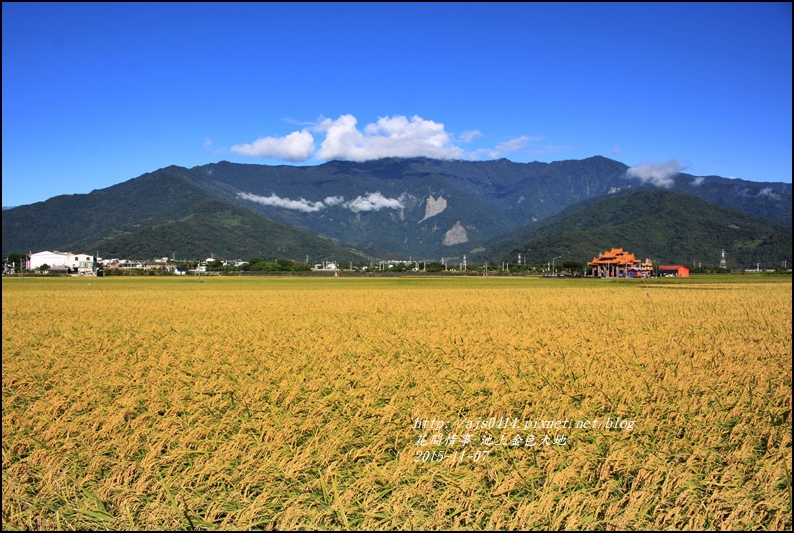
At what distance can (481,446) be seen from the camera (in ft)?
21.6

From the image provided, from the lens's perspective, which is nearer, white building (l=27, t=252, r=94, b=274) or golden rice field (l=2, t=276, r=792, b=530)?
golden rice field (l=2, t=276, r=792, b=530)

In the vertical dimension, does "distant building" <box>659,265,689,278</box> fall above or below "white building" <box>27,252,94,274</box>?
below

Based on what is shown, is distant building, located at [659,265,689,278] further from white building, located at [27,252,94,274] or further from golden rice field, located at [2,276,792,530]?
white building, located at [27,252,94,274]

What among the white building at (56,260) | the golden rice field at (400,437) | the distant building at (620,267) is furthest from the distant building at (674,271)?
the white building at (56,260)

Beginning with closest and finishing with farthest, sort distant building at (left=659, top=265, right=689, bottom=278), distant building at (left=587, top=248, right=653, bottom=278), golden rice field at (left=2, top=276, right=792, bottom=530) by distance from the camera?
golden rice field at (left=2, top=276, right=792, bottom=530), distant building at (left=587, top=248, right=653, bottom=278), distant building at (left=659, top=265, right=689, bottom=278)

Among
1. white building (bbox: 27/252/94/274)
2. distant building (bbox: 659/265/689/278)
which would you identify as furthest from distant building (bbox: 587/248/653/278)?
white building (bbox: 27/252/94/274)

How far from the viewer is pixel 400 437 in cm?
686

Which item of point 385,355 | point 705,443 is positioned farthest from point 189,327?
point 705,443

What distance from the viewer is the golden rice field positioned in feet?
16.4

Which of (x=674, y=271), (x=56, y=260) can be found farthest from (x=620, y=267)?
(x=56, y=260)

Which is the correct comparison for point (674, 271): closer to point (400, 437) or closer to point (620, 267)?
point (620, 267)

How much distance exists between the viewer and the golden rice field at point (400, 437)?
499 cm

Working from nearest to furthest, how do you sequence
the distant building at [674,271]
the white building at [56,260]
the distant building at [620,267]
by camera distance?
the distant building at [620,267], the distant building at [674,271], the white building at [56,260]

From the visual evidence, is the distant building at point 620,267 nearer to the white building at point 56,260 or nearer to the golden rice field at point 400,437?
the golden rice field at point 400,437
